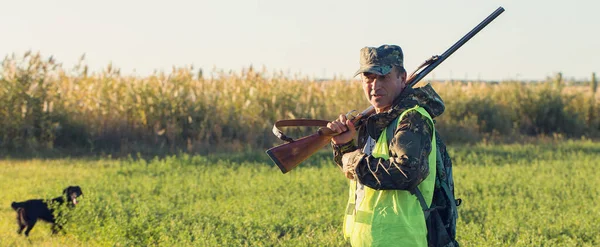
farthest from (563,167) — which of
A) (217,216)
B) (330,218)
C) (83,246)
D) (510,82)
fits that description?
(510,82)

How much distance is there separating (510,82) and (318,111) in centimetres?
A: 749

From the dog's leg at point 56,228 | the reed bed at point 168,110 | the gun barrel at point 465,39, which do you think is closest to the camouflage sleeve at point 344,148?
the gun barrel at point 465,39

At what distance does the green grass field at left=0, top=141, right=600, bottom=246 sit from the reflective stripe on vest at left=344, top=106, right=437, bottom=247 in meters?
3.56

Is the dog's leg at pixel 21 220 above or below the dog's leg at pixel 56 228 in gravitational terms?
above

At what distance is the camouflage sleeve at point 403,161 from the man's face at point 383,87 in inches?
9.0

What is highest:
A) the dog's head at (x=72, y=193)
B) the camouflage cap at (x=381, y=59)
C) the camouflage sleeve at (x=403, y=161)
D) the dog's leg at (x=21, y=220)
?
the camouflage cap at (x=381, y=59)

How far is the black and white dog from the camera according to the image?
30.5 feet

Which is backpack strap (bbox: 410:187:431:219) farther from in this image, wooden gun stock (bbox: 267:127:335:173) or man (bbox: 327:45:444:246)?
wooden gun stock (bbox: 267:127:335:173)

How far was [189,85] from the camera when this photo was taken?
65.9ft

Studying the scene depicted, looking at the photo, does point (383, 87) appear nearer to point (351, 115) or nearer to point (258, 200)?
point (351, 115)

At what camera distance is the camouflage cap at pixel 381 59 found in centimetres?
405

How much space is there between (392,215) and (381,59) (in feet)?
2.60

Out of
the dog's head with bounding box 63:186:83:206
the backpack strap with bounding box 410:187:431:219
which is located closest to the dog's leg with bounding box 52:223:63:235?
the dog's head with bounding box 63:186:83:206

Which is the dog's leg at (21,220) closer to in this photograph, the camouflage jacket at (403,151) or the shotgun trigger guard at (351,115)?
the shotgun trigger guard at (351,115)
